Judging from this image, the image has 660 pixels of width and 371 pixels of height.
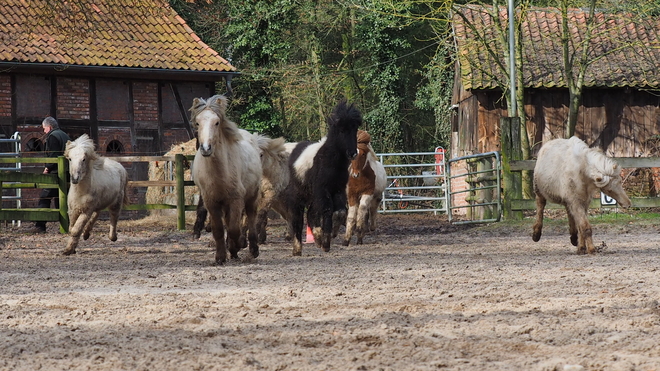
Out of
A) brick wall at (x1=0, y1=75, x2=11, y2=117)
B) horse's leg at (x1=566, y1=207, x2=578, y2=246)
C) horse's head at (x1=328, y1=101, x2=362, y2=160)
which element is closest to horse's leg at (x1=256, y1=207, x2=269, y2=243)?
horse's head at (x1=328, y1=101, x2=362, y2=160)

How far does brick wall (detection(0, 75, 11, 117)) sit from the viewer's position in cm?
2661

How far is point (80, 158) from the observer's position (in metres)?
13.3

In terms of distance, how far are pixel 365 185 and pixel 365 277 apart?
613 cm

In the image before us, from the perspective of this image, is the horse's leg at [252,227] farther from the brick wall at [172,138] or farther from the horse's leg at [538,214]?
the brick wall at [172,138]

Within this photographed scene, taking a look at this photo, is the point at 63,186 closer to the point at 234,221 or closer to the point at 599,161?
the point at 234,221

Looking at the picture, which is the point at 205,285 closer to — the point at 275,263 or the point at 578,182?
the point at 275,263

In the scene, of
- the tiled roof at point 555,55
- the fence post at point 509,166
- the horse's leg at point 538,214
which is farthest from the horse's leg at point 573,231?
the tiled roof at point 555,55

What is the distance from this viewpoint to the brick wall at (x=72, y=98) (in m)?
27.6

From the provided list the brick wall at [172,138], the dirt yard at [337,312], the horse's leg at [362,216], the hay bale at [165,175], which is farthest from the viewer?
the brick wall at [172,138]

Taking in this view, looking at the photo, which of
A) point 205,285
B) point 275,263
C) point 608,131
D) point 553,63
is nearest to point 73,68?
point 553,63

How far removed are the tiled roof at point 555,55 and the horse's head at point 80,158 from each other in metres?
14.7

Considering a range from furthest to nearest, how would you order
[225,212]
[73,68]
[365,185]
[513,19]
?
[73,68] → [513,19] → [365,185] → [225,212]

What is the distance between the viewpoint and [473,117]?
30.1 m

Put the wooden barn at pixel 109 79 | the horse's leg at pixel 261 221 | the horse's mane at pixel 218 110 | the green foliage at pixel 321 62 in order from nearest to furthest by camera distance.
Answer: the horse's mane at pixel 218 110 → the horse's leg at pixel 261 221 → the wooden barn at pixel 109 79 → the green foliage at pixel 321 62
